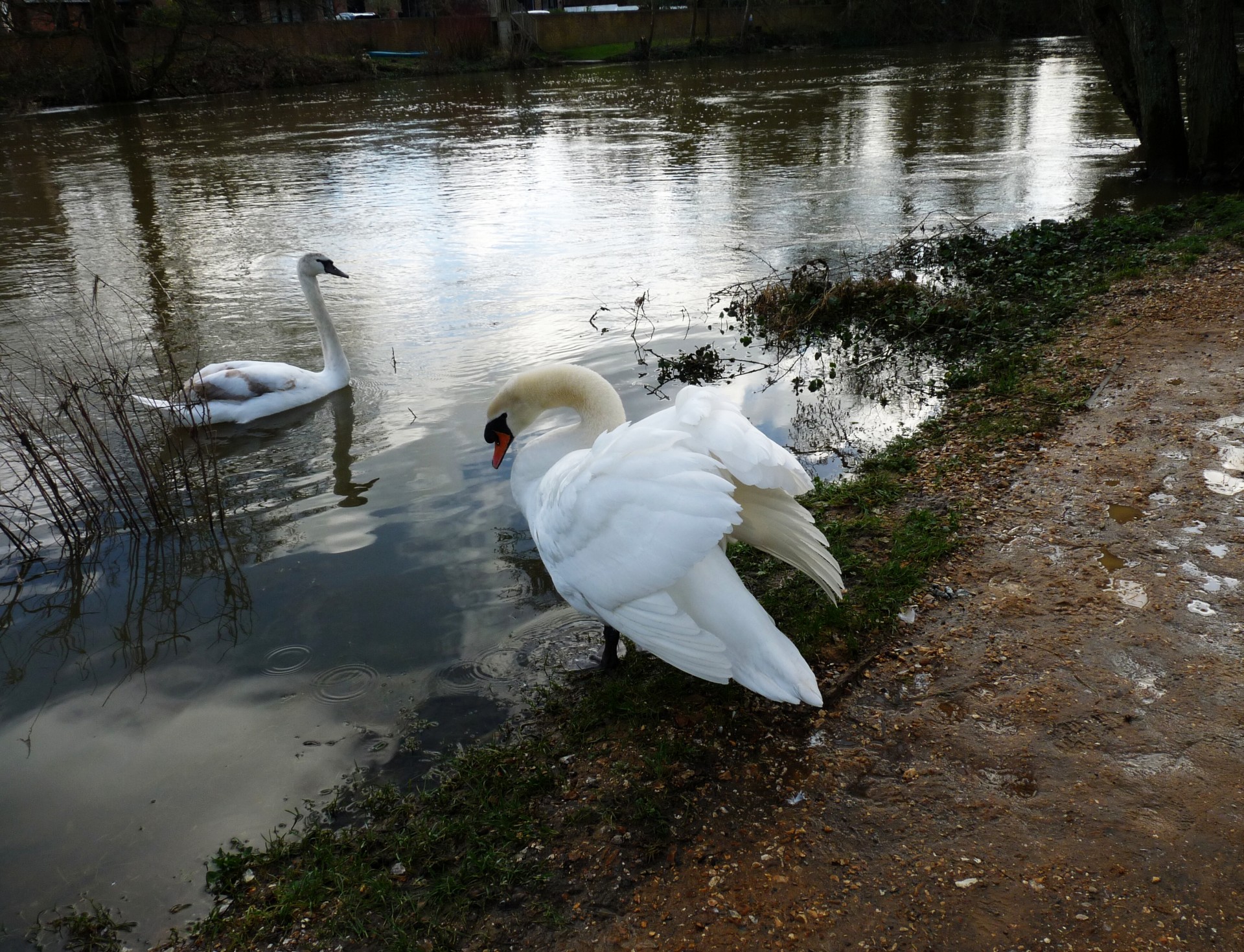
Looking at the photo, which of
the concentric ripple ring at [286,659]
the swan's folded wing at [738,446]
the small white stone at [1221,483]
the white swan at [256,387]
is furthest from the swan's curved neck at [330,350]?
the small white stone at [1221,483]

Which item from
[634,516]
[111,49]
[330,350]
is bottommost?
[330,350]

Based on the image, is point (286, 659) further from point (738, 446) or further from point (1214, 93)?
point (1214, 93)

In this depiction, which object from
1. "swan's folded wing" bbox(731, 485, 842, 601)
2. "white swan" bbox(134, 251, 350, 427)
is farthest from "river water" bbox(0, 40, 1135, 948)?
"swan's folded wing" bbox(731, 485, 842, 601)

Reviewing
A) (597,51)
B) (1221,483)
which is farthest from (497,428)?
(597,51)

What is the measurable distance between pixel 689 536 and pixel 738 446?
0.39 metres

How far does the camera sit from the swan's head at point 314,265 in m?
8.26

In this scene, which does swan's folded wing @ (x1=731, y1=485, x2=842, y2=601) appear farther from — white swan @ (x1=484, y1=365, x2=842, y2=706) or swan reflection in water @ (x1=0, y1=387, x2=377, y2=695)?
swan reflection in water @ (x1=0, y1=387, x2=377, y2=695)

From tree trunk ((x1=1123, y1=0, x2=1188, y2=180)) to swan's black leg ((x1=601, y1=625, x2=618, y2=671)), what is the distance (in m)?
11.5

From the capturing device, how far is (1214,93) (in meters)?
11.1

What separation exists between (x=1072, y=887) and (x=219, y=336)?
345 inches

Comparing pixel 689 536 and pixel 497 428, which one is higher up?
pixel 689 536

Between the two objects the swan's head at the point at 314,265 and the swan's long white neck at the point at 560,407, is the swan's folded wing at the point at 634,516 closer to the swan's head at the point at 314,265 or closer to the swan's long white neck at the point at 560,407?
the swan's long white neck at the point at 560,407

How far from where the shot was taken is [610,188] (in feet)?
51.0

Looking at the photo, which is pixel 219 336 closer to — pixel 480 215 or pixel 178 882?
pixel 480 215
